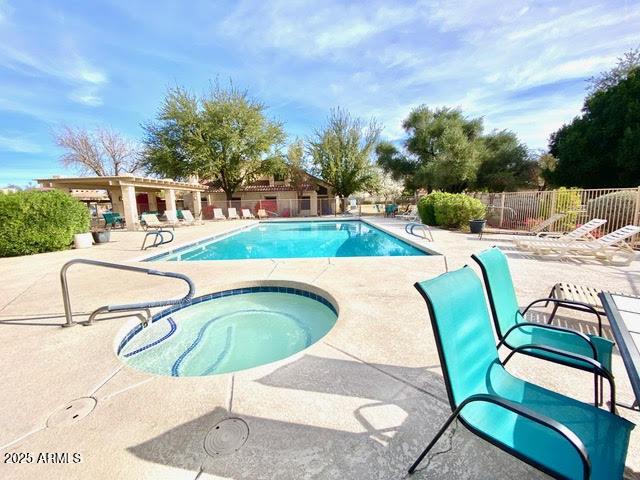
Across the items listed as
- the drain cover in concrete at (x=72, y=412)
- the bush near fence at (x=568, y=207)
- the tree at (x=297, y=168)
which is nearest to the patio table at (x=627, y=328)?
the drain cover in concrete at (x=72, y=412)

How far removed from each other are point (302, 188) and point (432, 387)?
999 inches

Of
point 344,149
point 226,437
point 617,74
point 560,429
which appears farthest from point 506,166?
point 226,437

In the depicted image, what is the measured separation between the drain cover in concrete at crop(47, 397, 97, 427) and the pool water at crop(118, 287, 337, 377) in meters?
0.99

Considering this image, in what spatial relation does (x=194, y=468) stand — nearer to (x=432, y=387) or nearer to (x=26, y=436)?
(x=26, y=436)

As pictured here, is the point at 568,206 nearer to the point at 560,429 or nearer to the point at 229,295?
the point at 229,295

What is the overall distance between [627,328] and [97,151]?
3858cm

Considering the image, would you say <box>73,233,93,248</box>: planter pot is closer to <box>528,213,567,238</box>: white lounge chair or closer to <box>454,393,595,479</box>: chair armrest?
<box>454,393,595,479</box>: chair armrest

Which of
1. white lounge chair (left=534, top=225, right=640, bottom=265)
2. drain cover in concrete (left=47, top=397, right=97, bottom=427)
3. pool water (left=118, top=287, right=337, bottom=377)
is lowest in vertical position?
pool water (left=118, top=287, right=337, bottom=377)

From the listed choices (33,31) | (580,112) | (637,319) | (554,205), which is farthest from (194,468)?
(580,112)

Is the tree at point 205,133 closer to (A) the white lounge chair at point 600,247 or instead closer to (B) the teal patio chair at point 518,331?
(A) the white lounge chair at point 600,247

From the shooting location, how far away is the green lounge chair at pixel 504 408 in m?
1.02

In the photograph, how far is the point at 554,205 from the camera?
1013cm

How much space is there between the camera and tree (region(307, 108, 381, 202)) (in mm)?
25072

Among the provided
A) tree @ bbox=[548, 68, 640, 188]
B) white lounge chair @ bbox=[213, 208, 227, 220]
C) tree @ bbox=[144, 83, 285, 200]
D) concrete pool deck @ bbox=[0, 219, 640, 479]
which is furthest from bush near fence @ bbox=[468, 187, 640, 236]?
white lounge chair @ bbox=[213, 208, 227, 220]
